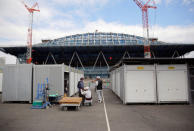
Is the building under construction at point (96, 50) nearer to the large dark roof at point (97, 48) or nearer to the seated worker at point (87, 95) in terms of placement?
the large dark roof at point (97, 48)

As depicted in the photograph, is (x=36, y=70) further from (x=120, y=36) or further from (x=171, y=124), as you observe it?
(x=120, y=36)

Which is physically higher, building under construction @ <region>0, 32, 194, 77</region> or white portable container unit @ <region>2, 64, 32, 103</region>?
building under construction @ <region>0, 32, 194, 77</region>

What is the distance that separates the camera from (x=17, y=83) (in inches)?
454

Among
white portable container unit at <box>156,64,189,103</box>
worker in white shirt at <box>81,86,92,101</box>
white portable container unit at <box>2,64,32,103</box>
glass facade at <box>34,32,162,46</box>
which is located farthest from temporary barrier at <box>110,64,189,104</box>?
glass facade at <box>34,32,162,46</box>

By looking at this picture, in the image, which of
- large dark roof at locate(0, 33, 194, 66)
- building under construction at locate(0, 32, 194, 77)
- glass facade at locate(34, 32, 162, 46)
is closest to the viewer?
large dark roof at locate(0, 33, 194, 66)

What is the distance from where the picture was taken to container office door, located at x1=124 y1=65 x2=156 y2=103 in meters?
10.5

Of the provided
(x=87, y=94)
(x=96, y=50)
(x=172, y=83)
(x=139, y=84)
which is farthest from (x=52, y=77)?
(x=96, y=50)

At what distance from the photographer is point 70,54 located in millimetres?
57094

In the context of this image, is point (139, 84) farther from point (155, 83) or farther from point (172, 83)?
point (172, 83)

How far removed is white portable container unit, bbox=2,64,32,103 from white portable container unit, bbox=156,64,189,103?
1045 cm

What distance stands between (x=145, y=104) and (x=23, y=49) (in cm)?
5740

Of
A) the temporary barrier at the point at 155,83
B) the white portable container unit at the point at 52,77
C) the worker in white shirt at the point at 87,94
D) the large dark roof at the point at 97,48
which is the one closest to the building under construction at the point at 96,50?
the large dark roof at the point at 97,48

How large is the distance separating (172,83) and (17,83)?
1252 cm

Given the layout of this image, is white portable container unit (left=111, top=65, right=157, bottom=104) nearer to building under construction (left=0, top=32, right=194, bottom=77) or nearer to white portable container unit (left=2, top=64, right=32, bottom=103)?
white portable container unit (left=2, top=64, right=32, bottom=103)
